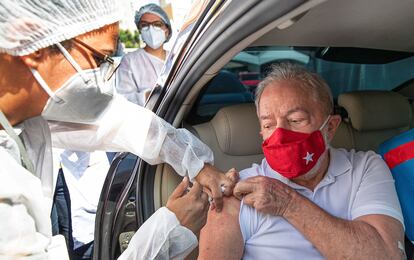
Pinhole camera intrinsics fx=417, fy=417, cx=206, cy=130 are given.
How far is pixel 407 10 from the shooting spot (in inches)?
73.7

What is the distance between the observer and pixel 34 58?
3.67 ft

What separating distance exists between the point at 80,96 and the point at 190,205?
0.69m

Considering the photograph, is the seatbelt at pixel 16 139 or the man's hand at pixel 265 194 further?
the man's hand at pixel 265 194

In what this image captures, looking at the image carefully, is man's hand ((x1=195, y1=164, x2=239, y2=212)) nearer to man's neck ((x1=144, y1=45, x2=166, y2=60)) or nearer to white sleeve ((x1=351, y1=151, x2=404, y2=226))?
white sleeve ((x1=351, y1=151, x2=404, y2=226))

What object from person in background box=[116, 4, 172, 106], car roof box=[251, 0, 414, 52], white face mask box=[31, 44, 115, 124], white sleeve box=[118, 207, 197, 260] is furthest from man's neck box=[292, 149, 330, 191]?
person in background box=[116, 4, 172, 106]

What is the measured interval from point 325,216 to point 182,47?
92 cm

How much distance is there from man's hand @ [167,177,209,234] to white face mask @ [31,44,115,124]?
1.61 ft

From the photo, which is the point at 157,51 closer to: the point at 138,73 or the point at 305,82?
the point at 138,73

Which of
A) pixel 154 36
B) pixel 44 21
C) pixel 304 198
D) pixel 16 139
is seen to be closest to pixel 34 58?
pixel 44 21

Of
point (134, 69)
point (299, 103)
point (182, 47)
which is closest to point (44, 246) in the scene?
point (182, 47)

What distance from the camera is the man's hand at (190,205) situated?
5.69ft

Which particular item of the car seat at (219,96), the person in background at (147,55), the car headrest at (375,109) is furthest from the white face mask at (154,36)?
the car headrest at (375,109)

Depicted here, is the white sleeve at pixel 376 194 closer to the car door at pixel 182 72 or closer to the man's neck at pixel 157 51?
the car door at pixel 182 72

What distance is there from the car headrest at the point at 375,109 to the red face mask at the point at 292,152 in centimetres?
76
